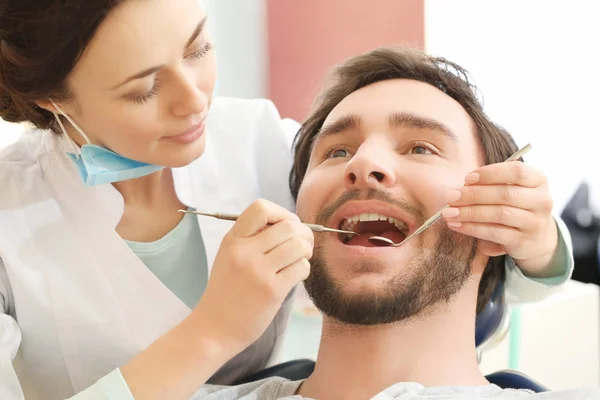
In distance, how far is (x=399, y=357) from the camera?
54.7 inches

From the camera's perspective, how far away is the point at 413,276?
1.34 m

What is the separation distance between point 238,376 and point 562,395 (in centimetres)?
78

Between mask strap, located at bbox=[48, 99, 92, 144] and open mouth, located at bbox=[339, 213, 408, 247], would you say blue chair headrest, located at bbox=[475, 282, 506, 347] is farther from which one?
mask strap, located at bbox=[48, 99, 92, 144]

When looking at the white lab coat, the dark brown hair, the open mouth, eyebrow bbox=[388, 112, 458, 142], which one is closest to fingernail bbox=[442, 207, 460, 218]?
the open mouth

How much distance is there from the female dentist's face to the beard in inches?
13.7

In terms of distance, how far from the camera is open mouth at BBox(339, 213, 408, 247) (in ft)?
4.57

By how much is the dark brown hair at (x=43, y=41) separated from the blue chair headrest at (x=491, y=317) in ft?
3.51

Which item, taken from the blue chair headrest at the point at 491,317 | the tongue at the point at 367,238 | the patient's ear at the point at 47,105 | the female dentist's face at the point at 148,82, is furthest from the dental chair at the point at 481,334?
the patient's ear at the point at 47,105

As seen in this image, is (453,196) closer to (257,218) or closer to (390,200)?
(390,200)

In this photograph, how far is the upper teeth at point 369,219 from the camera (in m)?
1.38

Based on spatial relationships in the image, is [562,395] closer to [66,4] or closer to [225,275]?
[225,275]

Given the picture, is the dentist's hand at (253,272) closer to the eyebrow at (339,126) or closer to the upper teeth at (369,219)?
the upper teeth at (369,219)

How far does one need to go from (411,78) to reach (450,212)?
0.43 meters

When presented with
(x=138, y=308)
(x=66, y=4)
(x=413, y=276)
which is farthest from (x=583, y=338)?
(x=66, y=4)
